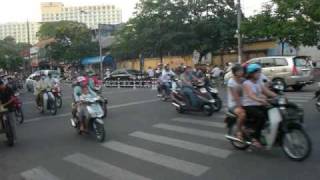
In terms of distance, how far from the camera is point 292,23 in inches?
1181

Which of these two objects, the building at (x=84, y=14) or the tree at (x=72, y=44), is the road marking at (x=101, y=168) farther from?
the building at (x=84, y=14)

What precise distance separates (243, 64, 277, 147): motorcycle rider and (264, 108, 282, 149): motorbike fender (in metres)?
0.23

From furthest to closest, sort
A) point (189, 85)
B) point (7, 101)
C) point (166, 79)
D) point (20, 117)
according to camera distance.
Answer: point (166, 79) < point (20, 117) < point (189, 85) < point (7, 101)

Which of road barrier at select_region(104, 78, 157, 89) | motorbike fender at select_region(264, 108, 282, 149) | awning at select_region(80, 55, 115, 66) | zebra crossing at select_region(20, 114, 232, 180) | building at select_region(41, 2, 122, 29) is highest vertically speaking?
building at select_region(41, 2, 122, 29)

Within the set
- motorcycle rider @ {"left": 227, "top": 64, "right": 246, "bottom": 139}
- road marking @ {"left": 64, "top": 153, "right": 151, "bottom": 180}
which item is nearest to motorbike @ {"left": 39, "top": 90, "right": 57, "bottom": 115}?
road marking @ {"left": 64, "top": 153, "right": 151, "bottom": 180}

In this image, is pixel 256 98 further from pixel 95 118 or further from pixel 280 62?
pixel 280 62

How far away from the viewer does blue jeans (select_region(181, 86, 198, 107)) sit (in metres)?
14.8

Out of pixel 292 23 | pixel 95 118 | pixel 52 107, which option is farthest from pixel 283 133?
pixel 292 23

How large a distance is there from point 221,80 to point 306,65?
27.0ft

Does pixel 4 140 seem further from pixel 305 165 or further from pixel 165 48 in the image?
pixel 165 48

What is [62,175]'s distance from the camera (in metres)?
7.97

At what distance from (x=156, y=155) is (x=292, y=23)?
901 inches

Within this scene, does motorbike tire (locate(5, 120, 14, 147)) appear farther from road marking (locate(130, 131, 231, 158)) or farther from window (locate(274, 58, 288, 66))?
window (locate(274, 58, 288, 66))

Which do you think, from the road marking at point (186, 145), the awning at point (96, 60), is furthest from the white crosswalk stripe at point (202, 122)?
the awning at point (96, 60)
